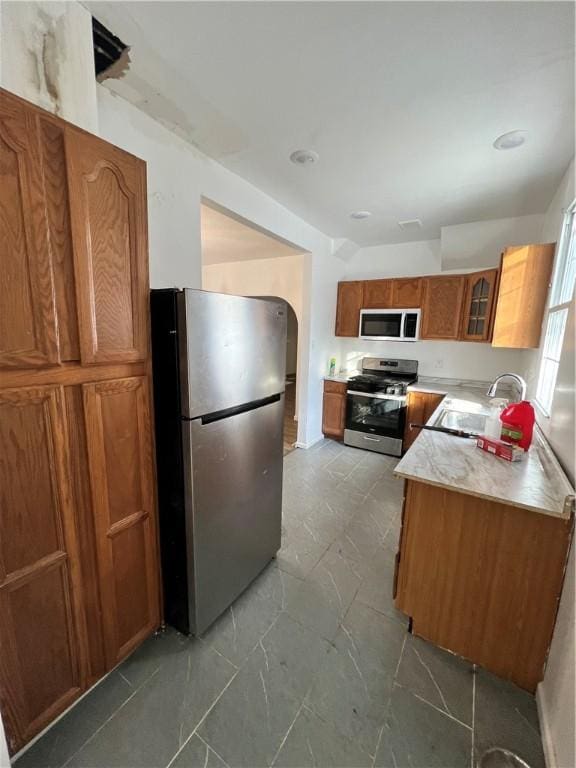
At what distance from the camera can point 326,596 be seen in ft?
5.86

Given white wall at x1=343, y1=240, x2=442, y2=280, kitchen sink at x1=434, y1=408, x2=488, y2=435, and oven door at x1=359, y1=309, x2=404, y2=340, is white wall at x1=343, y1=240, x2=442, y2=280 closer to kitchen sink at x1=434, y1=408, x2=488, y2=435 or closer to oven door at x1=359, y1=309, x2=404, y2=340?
oven door at x1=359, y1=309, x2=404, y2=340

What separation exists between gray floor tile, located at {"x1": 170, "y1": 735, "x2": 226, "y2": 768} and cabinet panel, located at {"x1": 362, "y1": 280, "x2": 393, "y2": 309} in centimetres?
391

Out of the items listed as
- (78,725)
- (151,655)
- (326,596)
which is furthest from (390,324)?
(78,725)

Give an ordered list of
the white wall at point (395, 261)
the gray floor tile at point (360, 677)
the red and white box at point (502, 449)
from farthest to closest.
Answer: the white wall at point (395, 261), the red and white box at point (502, 449), the gray floor tile at point (360, 677)

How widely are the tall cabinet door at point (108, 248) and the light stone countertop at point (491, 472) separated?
52.5 inches

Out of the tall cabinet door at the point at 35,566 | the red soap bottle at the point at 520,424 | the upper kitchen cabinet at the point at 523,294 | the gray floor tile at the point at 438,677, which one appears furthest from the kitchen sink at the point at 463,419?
the tall cabinet door at the point at 35,566

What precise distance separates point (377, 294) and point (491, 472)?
9.62 feet

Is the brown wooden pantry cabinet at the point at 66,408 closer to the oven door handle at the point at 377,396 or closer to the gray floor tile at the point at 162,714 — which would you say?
the gray floor tile at the point at 162,714

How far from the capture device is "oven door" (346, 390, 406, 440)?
3.59 meters

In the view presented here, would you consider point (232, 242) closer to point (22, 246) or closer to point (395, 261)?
point (395, 261)

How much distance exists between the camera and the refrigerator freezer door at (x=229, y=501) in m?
1.37

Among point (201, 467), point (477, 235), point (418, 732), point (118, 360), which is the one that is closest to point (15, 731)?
point (201, 467)

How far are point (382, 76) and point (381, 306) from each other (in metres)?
2.68

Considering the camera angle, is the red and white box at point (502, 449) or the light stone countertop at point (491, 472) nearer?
the light stone countertop at point (491, 472)
